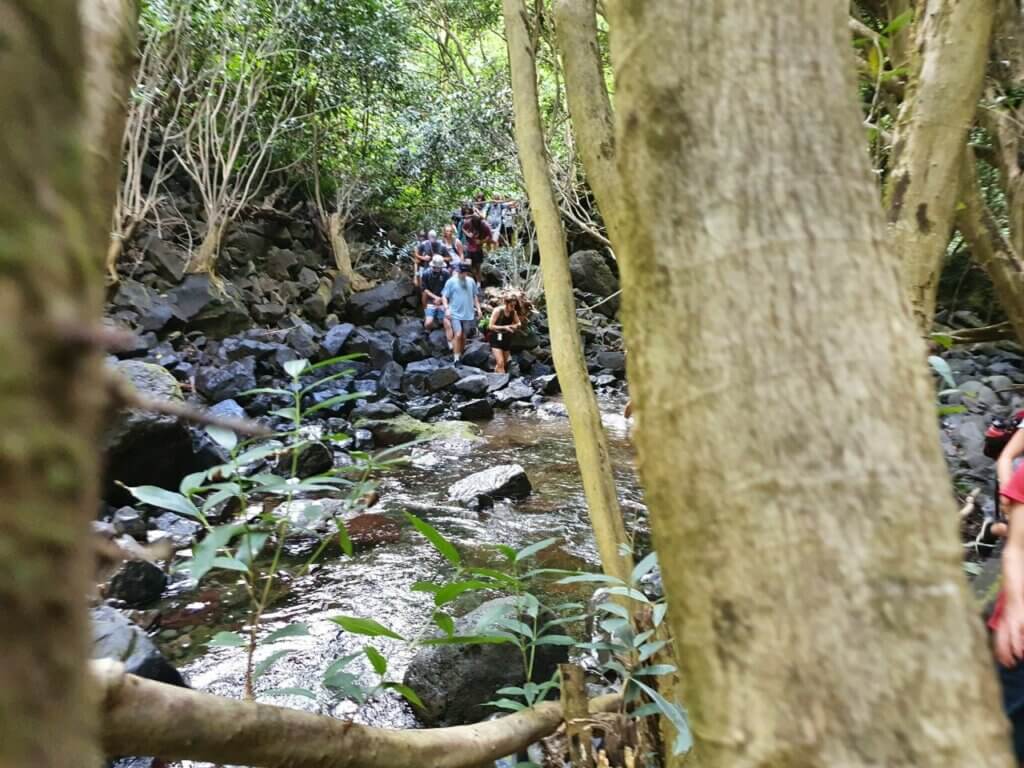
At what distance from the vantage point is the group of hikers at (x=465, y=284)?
1159 centimetres

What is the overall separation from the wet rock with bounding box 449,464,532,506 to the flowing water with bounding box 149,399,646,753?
12 cm

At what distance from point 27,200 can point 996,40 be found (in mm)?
5520

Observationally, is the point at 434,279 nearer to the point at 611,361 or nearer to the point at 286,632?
the point at 611,361

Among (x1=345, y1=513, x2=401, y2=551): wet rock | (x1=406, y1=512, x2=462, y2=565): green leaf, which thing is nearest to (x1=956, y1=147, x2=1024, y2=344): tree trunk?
(x1=406, y1=512, x2=462, y2=565): green leaf

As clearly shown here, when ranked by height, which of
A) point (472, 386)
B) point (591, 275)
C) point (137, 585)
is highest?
point (591, 275)

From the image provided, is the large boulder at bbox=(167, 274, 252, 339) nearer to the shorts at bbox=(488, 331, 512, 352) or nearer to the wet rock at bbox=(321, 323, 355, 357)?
the wet rock at bbox=(321, 323, 355, 357)

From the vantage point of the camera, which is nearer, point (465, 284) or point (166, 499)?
point (166, 499)

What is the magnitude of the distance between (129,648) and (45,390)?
2.94m

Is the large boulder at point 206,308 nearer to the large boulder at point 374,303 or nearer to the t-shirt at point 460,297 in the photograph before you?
the large boulder at point 374,303

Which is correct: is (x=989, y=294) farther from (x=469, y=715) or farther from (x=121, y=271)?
(x=121, y=271)

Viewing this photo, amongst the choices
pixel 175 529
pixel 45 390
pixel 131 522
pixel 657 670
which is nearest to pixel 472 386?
pixel 175 529

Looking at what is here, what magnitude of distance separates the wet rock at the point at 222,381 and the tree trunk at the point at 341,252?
4.85 metres

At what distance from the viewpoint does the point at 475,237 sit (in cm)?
1308

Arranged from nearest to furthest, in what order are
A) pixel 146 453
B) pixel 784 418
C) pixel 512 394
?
pixel 784 418, pixel 146 453, pixel 512 394
